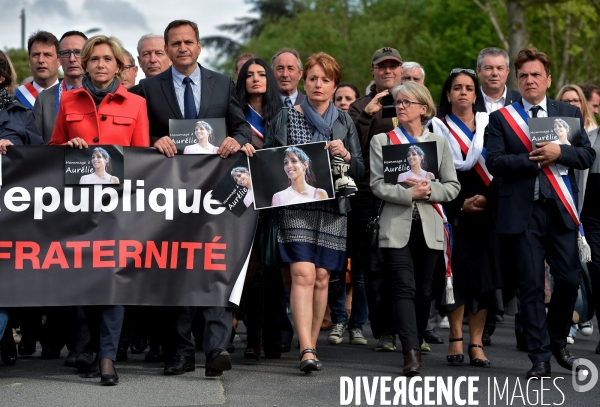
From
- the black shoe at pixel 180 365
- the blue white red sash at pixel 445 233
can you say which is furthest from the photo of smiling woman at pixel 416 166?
the black shoe at pixel 180 365

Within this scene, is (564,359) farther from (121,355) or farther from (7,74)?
(7,74)

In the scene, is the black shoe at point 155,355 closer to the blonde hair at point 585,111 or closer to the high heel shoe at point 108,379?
the high heel shoe at point 108,379

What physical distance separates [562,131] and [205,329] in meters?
3.14

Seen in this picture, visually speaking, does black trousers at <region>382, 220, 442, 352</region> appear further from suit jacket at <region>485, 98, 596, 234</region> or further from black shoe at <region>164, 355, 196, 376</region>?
black shoe at <region>164, 355, 196, 376</region>

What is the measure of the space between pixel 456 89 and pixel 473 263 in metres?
1.50

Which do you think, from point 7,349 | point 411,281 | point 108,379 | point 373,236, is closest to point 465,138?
point 373,236

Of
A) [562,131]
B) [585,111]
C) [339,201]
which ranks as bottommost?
[339,201]

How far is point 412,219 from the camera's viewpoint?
28.9 ft

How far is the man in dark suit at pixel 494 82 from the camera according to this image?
401 inches

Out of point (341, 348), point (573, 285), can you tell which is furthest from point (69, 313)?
point (573, 285)

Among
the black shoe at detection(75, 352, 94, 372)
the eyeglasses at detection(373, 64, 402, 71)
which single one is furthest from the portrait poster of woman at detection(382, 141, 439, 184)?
the black shoe at detection(75, 352, 94, 372)

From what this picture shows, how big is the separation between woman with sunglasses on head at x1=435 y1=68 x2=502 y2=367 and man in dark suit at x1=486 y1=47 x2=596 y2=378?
515 millimetres

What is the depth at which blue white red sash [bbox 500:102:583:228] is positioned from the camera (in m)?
8.57

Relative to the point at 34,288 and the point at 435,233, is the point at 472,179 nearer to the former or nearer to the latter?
the point at 435,233
